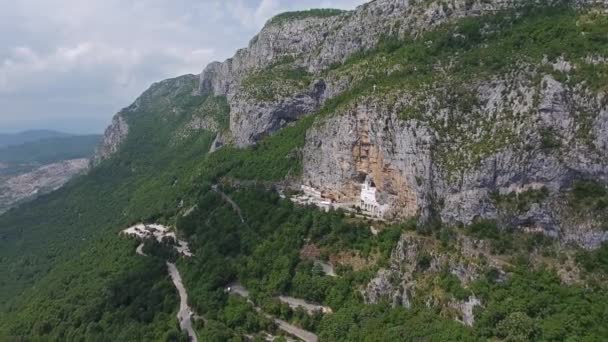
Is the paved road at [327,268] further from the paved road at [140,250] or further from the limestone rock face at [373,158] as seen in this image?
the paved road at [140,250]

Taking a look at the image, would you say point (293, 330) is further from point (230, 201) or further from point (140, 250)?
point (140, 250)

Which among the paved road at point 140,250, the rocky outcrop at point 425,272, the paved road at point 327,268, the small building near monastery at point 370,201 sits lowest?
the paved road at point 140,250

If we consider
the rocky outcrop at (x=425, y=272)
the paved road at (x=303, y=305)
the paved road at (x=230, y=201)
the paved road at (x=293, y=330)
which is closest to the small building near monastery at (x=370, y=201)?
the rocky outcrop at (x=425, y=272)

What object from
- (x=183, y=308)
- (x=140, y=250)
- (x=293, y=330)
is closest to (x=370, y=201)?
(x=293, y=330)

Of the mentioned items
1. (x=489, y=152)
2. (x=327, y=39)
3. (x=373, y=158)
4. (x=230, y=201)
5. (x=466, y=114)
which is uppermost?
(x=327, y=39)

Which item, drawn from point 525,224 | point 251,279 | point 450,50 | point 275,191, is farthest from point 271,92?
point 525,224

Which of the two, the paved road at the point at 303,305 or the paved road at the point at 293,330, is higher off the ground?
the paved road at the point at 303,305

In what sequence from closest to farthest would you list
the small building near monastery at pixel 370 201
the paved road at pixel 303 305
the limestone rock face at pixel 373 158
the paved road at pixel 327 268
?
1. the paved road at pixel 303 305
2. the limestone rock face at pixel 373 158
3. the paved road at pixel 327 268
4. the small building near monastery at pixel 370 201

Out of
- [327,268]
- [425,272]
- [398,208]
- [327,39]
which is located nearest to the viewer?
[425,272]
